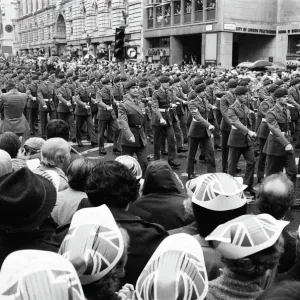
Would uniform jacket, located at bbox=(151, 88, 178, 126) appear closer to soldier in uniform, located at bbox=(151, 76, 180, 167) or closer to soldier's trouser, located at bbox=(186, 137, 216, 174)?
soldier in uniform, located at bbox=(151, 76, 180, 167)

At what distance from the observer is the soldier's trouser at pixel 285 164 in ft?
23.6

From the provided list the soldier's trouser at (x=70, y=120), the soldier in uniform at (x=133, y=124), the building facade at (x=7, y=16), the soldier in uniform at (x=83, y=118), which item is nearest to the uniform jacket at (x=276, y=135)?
the soldier in uniform at (x=133, y=124)

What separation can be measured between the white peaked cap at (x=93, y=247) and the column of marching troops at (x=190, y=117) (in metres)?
5.51

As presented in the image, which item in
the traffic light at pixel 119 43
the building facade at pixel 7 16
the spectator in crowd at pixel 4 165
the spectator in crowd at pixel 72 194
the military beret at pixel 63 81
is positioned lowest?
the spectator in crowd at pixel 72 194

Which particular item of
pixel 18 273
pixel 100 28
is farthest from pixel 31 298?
pixel 100 28

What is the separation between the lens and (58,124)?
20.7ft

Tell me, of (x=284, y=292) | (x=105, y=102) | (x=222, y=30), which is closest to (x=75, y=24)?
(x=222, y=30)

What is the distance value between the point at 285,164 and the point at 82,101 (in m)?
7.17

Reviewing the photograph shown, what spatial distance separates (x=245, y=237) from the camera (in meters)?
2.10

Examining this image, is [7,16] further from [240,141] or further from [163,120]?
[240,141]

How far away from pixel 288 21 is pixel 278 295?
39.0 meters

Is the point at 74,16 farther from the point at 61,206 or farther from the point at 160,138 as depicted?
the point at 61,206

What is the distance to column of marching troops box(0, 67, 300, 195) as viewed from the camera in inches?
302

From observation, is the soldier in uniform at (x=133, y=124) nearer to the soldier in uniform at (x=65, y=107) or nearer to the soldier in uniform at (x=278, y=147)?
the soldier in uniform at (x=278, y=147)
